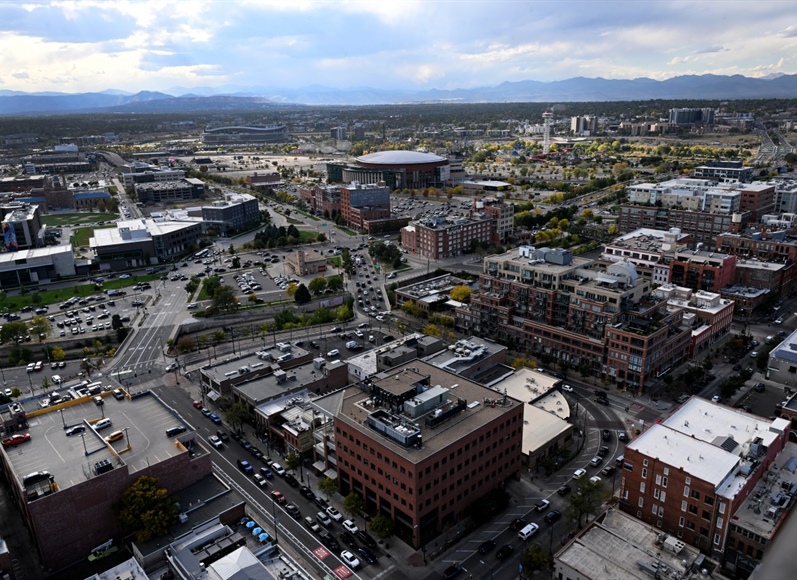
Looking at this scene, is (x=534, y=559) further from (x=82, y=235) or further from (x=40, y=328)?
(x=82, y=235)

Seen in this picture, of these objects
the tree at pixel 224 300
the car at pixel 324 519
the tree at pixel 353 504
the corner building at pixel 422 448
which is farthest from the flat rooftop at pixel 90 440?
the tree at pixel 224 300

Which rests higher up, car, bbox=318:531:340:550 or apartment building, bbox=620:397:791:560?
apartment building, bbox=620:397:791:560

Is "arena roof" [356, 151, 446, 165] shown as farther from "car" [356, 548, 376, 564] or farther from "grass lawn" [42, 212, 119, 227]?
"car" [356, 548, 376, 564]

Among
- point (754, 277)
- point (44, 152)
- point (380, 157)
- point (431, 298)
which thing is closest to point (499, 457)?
point (431, 298)

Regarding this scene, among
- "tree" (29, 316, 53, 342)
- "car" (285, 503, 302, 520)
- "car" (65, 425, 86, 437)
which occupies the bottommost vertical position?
"car" (285, 503, 302, 520)

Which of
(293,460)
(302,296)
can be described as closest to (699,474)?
(293,460)

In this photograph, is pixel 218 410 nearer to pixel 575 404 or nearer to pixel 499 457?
pixel 499 457

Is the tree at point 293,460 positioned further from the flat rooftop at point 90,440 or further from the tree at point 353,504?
the flat rooftop at point 90,440

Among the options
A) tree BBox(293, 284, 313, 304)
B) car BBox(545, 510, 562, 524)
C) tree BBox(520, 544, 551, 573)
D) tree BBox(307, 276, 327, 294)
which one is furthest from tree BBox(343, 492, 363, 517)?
tree BBox(307, 276, 327, 294)
